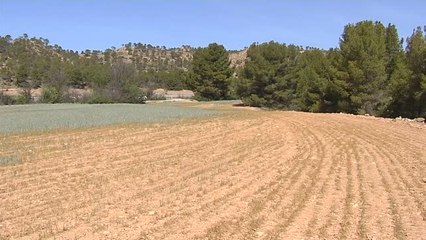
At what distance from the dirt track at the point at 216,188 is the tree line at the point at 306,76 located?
20.2 m

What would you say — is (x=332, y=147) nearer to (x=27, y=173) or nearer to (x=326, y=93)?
(x=27, y=173)

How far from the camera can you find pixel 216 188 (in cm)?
1124

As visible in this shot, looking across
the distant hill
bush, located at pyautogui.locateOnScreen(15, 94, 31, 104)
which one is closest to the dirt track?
bush, located at pyautogui.locateOnScreen(15, 94, 31, 104)

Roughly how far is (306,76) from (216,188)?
44872mm

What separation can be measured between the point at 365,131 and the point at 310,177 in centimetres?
1218

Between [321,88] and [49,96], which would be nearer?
[321,88]

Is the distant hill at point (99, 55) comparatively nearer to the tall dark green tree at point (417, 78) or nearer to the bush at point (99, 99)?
the bush at point (99, 99)

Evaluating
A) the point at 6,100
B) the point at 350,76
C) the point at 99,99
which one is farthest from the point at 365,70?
the point at 6,100

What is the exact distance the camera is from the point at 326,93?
46.7 meters

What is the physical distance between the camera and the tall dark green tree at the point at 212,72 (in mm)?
81562

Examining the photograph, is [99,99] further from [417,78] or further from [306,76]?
[417,78]

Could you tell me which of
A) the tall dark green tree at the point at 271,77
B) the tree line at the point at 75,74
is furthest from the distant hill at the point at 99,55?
the tall dark green tree at the point at 271,77

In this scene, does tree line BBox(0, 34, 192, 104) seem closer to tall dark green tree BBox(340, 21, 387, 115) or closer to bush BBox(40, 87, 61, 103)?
bush BBox(40, 87, 61, 103)

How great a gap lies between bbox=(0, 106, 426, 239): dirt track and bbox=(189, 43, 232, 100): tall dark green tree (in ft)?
199
